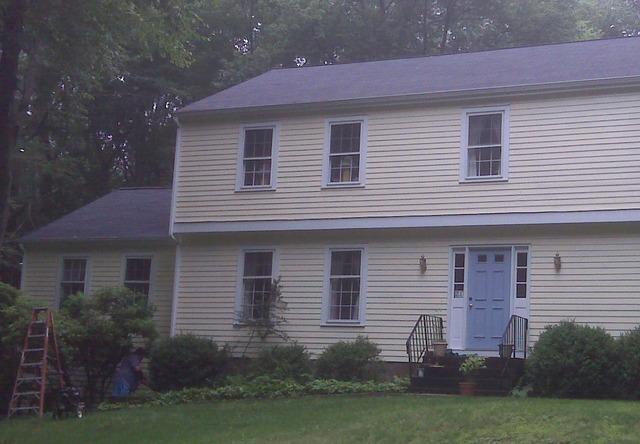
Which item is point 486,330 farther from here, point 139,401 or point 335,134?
point 139,401

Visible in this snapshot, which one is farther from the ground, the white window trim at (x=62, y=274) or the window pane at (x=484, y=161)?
the window pane at (x=484, y=161)

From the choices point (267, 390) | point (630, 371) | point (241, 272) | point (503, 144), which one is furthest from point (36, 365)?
point (630, 371)

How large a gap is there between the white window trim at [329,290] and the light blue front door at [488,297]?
228 centimetres

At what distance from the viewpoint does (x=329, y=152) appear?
2247 centimetres

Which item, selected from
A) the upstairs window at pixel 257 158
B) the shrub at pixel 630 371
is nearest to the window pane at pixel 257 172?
the upstairs window at pixel 257 158

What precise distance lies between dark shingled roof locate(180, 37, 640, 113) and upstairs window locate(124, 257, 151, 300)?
4.12 metres

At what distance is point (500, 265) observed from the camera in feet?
67.5

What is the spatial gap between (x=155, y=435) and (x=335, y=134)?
8863 mm

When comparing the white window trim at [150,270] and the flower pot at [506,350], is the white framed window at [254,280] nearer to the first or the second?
the white window trim at [150,270]

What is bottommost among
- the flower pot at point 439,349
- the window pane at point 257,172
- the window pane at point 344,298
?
the flower pot at point 439,349

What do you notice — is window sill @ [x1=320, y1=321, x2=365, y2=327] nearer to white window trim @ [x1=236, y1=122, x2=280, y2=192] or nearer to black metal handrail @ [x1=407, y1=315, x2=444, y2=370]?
black metal handrail @ [x1=407, y1=315, x2=444, y2=370]

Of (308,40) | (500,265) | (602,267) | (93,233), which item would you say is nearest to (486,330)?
(500,265)

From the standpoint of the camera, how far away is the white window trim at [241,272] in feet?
74.5

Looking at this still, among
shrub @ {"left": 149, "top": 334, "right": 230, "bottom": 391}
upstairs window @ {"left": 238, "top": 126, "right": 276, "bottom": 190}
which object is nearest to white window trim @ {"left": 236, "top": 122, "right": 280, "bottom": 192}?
upstairs window @ {"left": 238, "top": 126, "right": 276, "bottom": 190}
